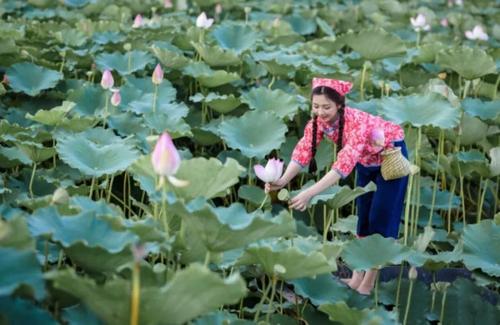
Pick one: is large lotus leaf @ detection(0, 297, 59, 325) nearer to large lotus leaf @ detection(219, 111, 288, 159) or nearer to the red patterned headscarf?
the red patterned headscarf

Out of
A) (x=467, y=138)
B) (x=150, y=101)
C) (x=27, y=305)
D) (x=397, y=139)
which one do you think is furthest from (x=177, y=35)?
(x=27, y=305)

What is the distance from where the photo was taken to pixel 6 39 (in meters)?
3.26

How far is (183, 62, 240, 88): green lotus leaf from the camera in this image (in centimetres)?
323

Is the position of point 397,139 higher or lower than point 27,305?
lower

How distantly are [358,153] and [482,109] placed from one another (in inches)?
42.4

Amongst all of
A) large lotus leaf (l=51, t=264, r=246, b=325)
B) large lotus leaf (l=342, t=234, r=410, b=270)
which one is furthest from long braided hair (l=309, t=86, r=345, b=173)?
large lotus leaf (l=51, t=264, r=246, b=325)

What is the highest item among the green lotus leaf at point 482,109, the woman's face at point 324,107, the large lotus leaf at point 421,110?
the woman's face at point 324,107

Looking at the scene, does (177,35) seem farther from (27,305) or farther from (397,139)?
(27,305)

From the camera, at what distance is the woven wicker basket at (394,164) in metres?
2.37

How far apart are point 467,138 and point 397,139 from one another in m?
0.86

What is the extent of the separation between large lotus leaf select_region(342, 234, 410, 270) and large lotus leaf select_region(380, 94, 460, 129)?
23.5 inches

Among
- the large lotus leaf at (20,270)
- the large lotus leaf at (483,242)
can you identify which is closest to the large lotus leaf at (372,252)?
the large lotus leaf at (483,242)

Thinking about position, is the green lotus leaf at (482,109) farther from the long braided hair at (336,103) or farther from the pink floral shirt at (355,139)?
the long braided hair at (336,103)

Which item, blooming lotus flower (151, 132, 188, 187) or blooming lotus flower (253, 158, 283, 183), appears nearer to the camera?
blooming lotus flower (151, 132, 188, 187)
